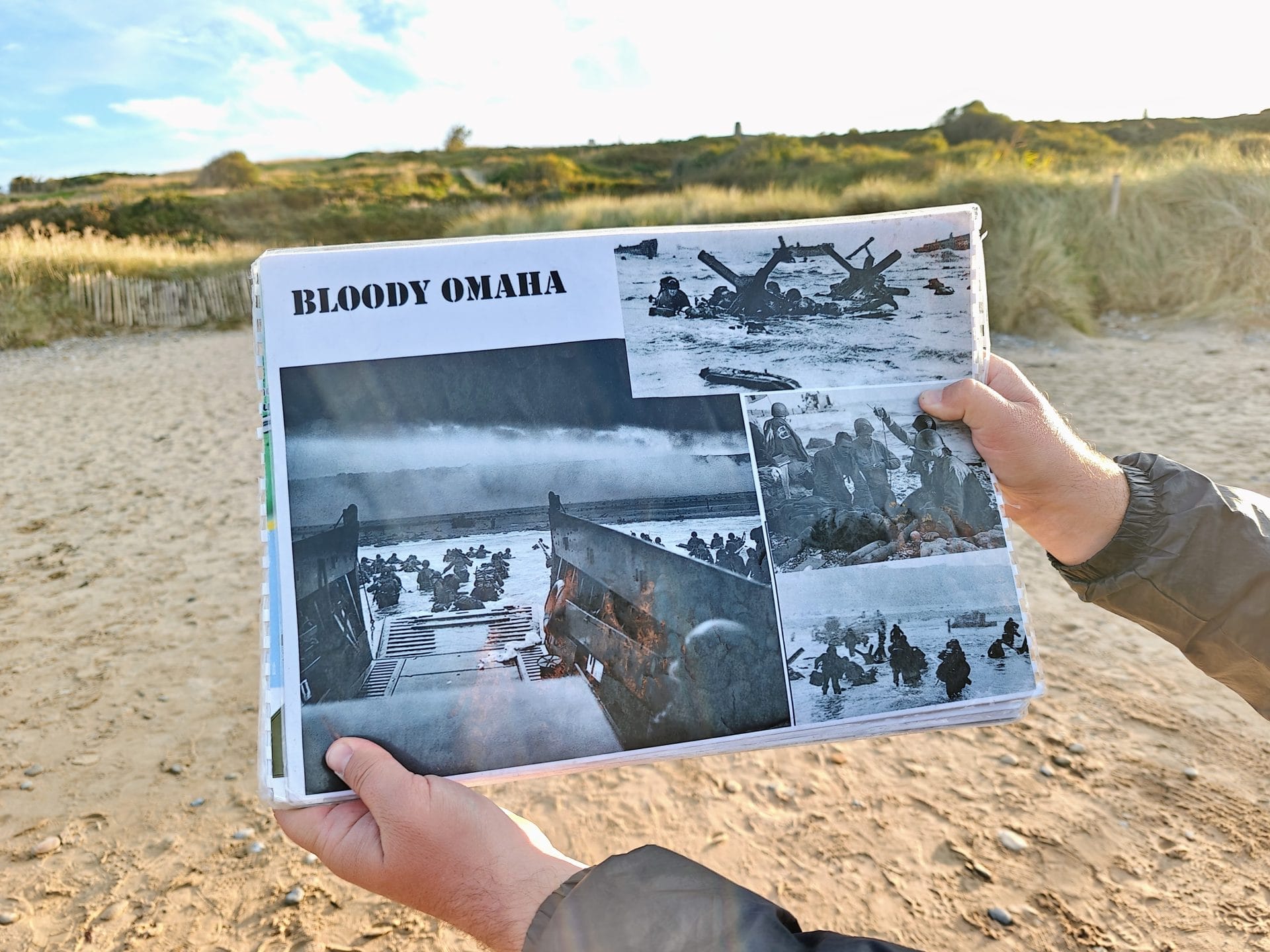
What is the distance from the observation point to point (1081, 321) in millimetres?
7289

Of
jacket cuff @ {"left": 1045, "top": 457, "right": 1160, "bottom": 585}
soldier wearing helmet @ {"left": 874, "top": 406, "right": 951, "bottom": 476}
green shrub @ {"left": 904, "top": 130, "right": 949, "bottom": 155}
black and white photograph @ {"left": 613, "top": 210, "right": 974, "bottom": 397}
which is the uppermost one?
green shrub @ {"left": 904, "top": 130, "right": 949, "bottom": 155}

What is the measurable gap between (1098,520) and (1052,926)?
87 cm

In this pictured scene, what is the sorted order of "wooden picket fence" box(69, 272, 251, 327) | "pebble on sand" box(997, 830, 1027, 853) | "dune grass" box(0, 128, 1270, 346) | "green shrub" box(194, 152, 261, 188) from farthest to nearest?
"green shrub" box(194, 152, 261, 188), "wooden picket fence" box(69, 272, 251, 327), "dune grass" box(0, 128, 1270, 346), "pebble on sand" box(997, 830, 1027, 853)

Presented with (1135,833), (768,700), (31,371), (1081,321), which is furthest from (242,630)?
(1081,321)

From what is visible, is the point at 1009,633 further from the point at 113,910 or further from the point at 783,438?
the point at 113,910

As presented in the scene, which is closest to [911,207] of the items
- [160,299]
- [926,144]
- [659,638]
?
[659,638]

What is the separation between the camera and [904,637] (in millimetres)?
1008

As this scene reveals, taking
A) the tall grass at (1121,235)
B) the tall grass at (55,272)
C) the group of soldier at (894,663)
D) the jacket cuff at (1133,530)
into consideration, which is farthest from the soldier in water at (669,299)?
the tall grass at (55,272)

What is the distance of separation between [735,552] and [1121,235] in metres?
9.29

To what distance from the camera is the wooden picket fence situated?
9531mm

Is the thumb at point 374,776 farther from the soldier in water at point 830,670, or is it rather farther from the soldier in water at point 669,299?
the soldier in water at point 669,299

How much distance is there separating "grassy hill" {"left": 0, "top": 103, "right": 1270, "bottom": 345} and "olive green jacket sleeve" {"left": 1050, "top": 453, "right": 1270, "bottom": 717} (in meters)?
7.01

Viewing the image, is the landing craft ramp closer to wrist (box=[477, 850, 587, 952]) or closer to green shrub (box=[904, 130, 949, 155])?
wrist (box=[477, 850, 587, 952])

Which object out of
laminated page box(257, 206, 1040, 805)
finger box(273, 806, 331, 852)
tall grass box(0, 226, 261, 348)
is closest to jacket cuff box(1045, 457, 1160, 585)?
laminated page box(257, 206, 1040, 805)
